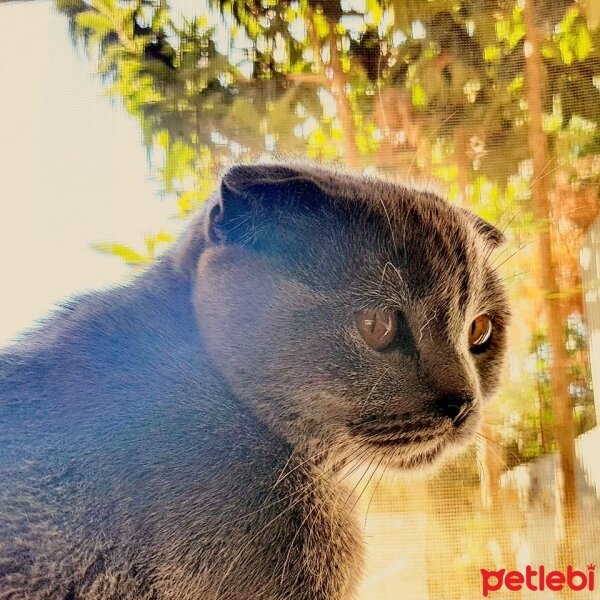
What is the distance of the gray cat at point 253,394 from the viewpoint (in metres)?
0.63

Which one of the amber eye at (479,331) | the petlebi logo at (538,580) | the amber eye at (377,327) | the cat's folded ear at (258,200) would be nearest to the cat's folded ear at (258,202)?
the cat's folded ear at (258,200)

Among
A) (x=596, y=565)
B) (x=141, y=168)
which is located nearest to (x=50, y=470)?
(x=141, y=168)

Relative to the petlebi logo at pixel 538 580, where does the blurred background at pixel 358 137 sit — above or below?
above

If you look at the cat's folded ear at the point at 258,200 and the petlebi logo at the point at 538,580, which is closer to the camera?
the cat's folded ear at the point at 258,200

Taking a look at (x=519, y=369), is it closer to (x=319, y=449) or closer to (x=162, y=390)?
(x=319, y=449)

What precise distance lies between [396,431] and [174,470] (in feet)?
0.78

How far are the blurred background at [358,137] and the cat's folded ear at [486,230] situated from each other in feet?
0.11

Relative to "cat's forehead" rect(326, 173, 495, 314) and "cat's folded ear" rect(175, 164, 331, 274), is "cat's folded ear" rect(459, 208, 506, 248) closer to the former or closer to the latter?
"cat's forehead" rect(326, 173, 495, 314)

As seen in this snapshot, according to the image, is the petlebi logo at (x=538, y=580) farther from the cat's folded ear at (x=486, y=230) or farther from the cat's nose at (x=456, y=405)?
the cat's folded ear at (x=486, y=230)

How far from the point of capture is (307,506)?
690 mm

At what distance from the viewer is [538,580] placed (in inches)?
30.5

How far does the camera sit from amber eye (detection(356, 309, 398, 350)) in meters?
0.67

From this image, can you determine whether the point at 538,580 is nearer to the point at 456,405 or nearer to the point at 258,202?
the point at 456,405

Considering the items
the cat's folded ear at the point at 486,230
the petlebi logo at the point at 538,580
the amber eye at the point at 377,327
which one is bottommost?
the petlebi logo at the point at 538,580
